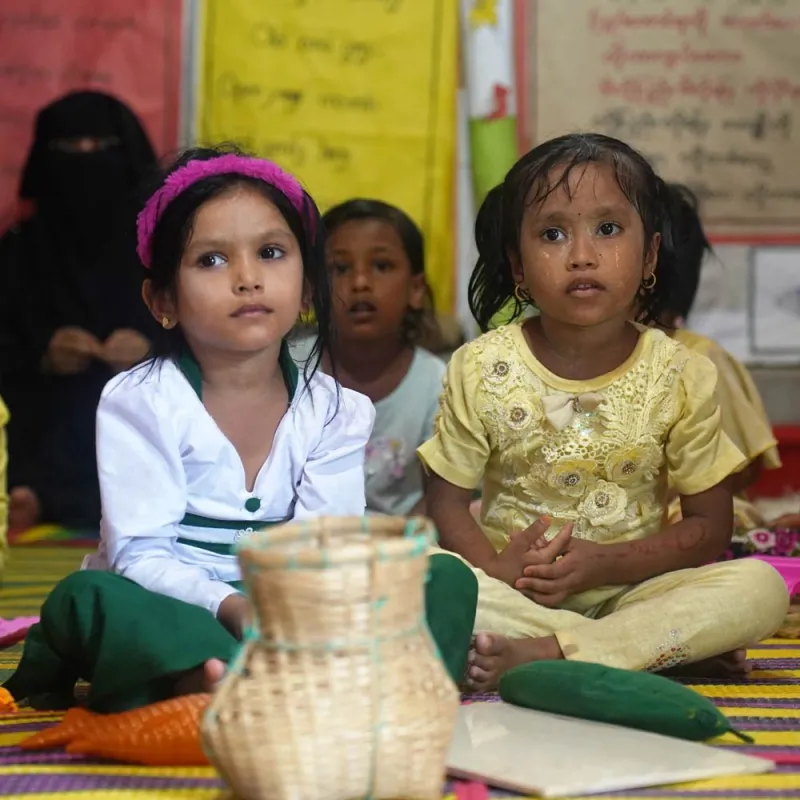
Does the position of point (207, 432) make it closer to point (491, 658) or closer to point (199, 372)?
point (199, 372)

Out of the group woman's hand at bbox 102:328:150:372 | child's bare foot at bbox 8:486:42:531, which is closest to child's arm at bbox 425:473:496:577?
woman's hand at bbox 102:328:150:372

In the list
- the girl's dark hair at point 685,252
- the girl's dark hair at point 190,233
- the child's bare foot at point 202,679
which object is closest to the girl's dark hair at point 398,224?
the girl's dark hair at point 685,252

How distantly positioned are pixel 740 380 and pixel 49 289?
2.04 meters

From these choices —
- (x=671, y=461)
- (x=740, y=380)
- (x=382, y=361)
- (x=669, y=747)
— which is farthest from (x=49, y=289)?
(x=669, y=747)

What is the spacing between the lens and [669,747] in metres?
1.37

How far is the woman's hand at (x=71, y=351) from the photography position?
3584 mm

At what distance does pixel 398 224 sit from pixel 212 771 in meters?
1.61

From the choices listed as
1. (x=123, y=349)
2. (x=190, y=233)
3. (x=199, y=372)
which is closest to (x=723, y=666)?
(x=199, y=372)

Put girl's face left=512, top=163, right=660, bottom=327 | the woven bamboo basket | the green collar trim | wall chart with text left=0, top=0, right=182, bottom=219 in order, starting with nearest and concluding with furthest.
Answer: the woven bamboo basket
the green collar trim
girl's face left=512, top=163, right=660, bottom=327
wall chart with text left=0, top=0, right=182, bottom=219

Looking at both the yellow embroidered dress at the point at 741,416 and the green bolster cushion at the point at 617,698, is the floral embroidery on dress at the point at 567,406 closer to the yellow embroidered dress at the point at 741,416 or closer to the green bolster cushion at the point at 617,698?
the green bolster cushion at the point at 617,698

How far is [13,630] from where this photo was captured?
2082 millimetres

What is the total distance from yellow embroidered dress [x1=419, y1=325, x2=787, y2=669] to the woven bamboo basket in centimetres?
71

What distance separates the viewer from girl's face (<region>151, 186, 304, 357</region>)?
5.71 feet

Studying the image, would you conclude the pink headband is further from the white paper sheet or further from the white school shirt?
the white paper sheet
